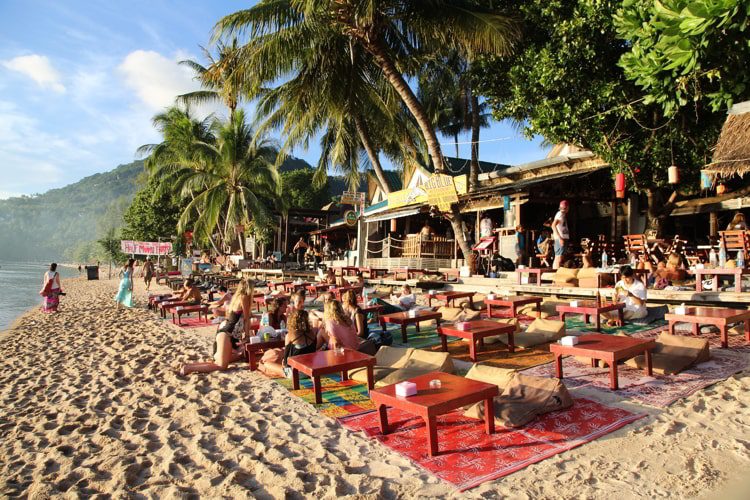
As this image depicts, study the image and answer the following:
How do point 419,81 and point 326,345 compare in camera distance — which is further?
point 419,81

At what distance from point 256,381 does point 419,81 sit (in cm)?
1542

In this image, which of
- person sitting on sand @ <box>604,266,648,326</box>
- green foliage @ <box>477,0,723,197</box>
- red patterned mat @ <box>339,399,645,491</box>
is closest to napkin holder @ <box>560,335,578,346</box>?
red patterned mat @ <box>339,399,645,491</box>

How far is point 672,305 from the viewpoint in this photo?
336 inches

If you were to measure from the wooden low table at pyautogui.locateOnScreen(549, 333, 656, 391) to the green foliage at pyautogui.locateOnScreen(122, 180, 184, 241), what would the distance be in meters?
33.5

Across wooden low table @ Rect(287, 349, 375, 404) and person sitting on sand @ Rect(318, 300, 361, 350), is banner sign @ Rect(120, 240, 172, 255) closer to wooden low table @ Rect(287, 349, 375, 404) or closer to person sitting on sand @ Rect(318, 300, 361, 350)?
person sitting on sand @ Rect(318, 300, 361, 350)

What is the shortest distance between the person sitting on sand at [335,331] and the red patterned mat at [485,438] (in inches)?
52.8

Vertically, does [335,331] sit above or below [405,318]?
above

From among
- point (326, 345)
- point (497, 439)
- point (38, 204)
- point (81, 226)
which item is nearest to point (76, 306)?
point (326, 345)

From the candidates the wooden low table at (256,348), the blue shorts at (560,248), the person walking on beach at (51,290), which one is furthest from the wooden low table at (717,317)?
the person walking on beach at (51,290)

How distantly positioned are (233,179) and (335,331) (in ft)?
64.4

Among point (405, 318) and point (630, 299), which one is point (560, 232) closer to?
point (630, 299)

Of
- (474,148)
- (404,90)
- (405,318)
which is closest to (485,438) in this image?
(405,318)

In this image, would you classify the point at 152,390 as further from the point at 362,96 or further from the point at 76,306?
the point at 76,306

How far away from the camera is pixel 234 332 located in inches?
259
